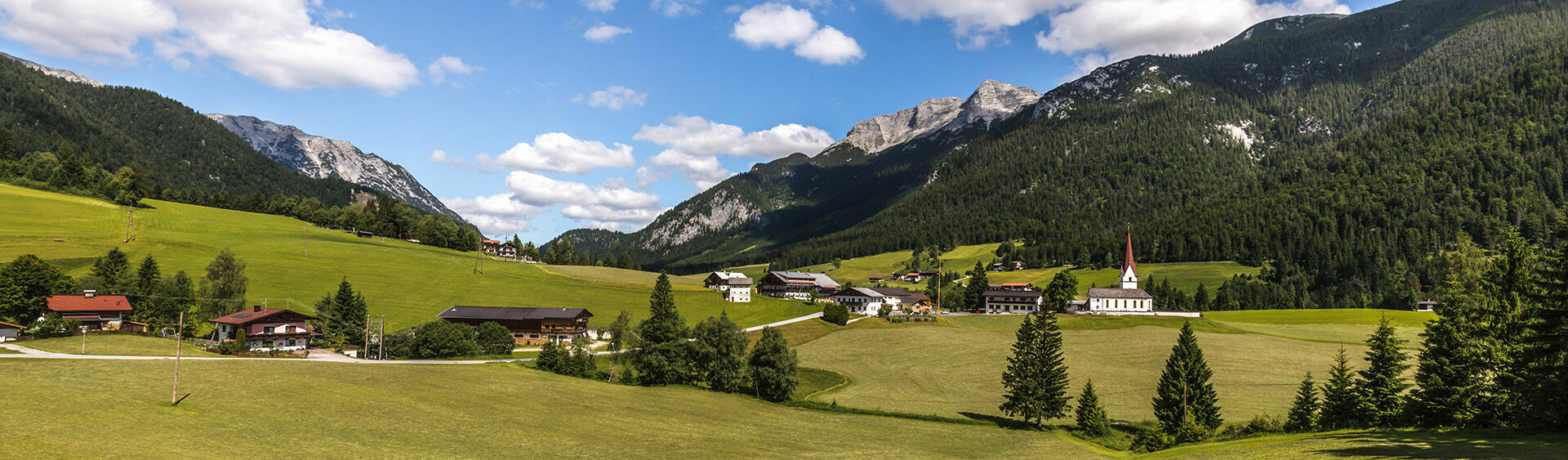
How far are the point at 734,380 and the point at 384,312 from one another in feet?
196

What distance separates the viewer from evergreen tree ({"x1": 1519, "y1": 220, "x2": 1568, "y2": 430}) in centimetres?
3222

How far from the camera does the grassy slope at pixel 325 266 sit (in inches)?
4195

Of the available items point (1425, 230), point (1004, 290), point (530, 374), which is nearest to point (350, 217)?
point (530, 374)

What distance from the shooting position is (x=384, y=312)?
10081 cm

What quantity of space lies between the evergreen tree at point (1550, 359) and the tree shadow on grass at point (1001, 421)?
94.7ft

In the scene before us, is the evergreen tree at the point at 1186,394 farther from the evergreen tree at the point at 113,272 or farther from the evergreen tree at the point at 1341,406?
the evergreen tree at the point at 113,272

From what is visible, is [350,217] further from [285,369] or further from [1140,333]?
[1140,333]

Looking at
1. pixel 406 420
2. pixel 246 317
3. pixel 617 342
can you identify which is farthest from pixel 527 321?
pixel 406 420

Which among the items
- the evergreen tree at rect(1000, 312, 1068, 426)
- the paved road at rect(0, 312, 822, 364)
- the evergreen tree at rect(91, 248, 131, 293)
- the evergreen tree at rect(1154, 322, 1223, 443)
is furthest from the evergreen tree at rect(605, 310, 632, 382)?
the evergreen tree at rect(91, 248, 131, 293)

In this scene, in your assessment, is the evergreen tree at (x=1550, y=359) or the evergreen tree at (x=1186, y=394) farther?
the evergreen tree at (x=1186, y=394)

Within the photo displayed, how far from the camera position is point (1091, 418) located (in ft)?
182

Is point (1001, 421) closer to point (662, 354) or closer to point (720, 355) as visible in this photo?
point (720, 355)

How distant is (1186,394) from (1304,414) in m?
7.50

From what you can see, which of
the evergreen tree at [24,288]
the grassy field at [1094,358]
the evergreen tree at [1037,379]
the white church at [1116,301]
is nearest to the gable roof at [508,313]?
the grassy field at [1094,358]
